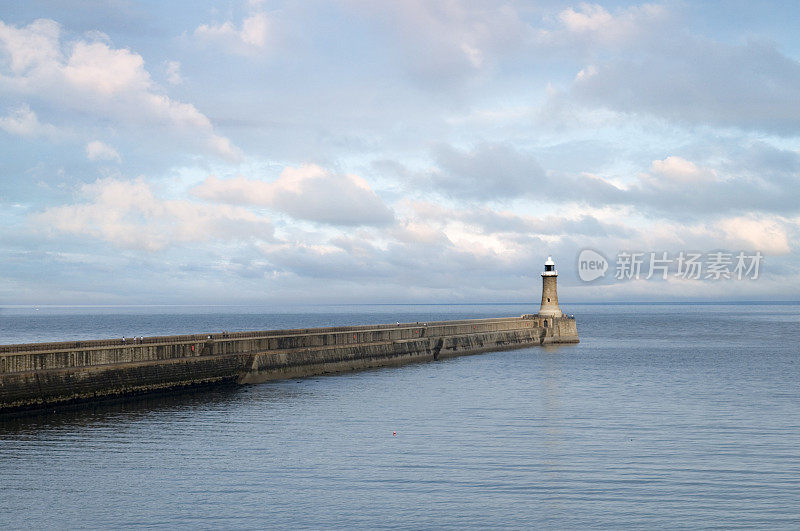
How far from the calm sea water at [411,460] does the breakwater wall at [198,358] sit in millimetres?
1192

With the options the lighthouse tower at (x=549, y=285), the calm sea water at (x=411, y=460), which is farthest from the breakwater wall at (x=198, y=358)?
the lighthouse tower at (x=549, y=285)

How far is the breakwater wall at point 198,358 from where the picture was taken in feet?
101

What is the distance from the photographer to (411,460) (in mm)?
22672

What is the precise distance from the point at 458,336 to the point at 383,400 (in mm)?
34941

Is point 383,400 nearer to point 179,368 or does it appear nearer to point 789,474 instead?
point 179,368

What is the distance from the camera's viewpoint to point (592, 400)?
1502 inches

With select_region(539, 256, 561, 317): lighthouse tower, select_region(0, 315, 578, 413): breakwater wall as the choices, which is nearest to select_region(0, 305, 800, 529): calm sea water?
select_region(0, 315, 578, 413): breakwater wall

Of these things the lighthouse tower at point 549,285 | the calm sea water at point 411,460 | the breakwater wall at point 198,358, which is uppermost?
the lighthouse tower at point 549,285

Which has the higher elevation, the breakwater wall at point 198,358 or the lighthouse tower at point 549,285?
the lighthouse tower at point 549,285

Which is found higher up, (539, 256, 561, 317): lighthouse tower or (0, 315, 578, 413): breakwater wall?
(539, 256, 561, 317): lighthouse tower

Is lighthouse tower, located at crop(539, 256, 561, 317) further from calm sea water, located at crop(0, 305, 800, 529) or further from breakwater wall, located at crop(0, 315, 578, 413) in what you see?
calm sea water, located at crop(0, 305, 800, 529)

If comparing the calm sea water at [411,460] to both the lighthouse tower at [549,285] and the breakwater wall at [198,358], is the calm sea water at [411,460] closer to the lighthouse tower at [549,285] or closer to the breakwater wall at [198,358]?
the breakwater wall at [198,358]

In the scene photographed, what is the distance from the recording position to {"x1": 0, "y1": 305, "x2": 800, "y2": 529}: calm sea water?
17.0 m

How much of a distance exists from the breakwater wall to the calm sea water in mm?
1192
